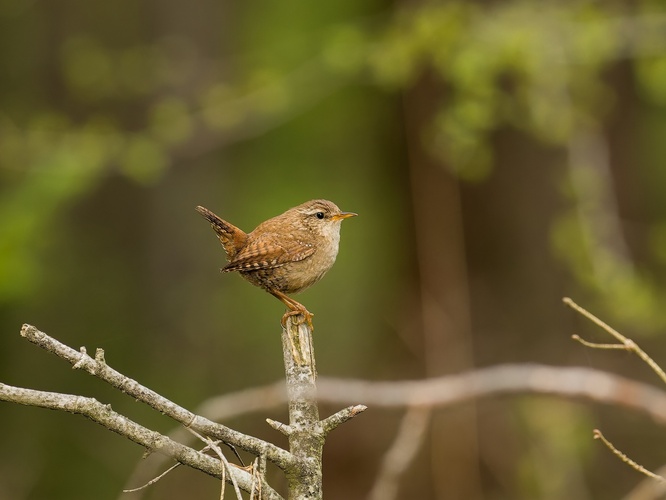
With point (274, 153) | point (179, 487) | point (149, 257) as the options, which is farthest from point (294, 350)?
point (274, 153)

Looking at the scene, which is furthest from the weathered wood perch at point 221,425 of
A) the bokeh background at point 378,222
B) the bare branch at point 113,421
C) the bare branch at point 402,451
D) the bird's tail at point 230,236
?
the bokeh background at point 378,222

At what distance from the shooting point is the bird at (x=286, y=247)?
7.94 feet

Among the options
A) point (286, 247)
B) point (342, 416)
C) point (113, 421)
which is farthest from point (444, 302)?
point (113, 421)

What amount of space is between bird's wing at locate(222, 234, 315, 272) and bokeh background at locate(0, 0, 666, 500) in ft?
10.3

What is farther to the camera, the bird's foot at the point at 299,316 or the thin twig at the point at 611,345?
the bird's foot at the point at 299,316

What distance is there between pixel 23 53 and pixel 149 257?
3.11m

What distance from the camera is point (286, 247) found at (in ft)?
8.35

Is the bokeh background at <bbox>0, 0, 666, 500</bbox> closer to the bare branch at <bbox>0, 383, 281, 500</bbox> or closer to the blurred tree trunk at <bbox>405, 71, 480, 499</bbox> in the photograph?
the blurred tree trunk at <bbox>405, 71, 480, 499</bbox>

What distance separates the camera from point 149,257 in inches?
348

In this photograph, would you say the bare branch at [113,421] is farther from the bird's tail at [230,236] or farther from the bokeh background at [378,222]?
the bokeh background at [378,222]

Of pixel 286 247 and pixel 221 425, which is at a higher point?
pixel 286 247

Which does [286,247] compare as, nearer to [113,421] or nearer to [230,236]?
[230,236]

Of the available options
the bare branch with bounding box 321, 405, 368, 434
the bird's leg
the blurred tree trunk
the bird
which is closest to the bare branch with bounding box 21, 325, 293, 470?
the bare branch with bounding box 321, 405, 368, 434

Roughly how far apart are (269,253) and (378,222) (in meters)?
8.30
